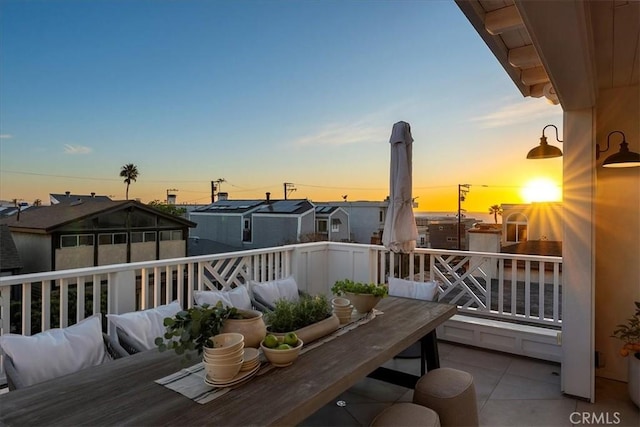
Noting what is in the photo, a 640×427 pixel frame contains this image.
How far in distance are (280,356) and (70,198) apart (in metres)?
3.73

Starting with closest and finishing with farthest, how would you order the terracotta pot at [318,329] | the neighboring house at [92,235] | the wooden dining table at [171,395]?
the wooden dining table at [171,395]
the terracotta pot at [318,329]
the neighboring house at [92,235]

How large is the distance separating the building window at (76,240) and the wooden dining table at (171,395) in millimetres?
1830

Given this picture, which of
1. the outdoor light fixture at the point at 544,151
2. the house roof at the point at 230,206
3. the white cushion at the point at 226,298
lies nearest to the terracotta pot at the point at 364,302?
the white cushion at the point at 226,298

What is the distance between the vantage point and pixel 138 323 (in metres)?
2.20

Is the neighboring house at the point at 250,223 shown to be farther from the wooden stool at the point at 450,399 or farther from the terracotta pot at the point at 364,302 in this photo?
the wooden stool at the point at 450,399

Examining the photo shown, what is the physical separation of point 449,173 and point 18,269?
7.09m

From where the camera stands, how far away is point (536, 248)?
4285mm

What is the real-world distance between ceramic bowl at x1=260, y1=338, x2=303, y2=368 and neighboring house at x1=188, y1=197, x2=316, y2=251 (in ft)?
9.80

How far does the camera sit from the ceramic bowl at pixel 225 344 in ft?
4.89

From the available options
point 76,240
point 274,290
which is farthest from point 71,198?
point 274,290

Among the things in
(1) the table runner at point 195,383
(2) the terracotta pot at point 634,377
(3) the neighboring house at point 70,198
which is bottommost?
(2) the terracotta pot at point 634,377

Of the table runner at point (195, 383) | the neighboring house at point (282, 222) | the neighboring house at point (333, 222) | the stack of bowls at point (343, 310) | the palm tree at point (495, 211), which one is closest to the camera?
the table runner at point (195, 383)

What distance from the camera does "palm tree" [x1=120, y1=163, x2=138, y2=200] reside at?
209 inches

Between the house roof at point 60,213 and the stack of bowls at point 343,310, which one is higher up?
the house roof at point 60,213
